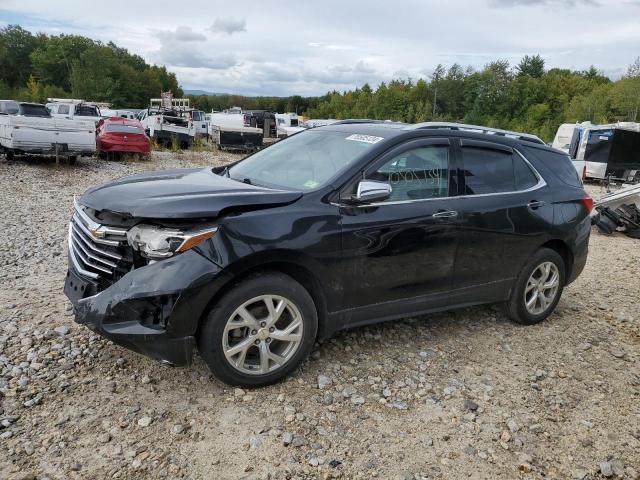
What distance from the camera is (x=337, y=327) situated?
383cm

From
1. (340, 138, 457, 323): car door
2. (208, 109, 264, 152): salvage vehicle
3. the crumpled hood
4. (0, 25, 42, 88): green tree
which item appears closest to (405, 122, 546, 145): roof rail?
(340, 138, 457, 323): car door

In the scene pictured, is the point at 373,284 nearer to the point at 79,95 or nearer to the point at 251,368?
the point at 251,368

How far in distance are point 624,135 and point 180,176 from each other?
1973 cm

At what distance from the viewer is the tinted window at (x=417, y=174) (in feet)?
13.0

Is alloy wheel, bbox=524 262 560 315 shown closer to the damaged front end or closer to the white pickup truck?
the damaged front end

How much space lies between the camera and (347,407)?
11.4 feet

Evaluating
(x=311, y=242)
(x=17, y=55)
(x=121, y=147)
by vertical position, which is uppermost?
(x=17, y=55)

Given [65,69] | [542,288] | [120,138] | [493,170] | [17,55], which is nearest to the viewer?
[493,170]

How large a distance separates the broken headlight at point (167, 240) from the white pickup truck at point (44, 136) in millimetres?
12875

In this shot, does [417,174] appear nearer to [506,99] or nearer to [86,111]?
[86,111]

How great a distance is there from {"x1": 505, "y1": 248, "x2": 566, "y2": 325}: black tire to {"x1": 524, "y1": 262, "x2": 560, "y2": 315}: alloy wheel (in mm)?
32

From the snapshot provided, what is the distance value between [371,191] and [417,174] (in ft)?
2.28

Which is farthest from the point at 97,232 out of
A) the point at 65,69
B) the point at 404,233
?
the point at 65,69

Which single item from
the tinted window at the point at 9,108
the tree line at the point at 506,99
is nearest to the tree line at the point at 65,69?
the tree line at the point at 506,99
